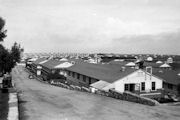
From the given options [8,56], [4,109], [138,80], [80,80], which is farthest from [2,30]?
[80,80]

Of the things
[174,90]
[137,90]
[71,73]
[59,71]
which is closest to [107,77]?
[137,90]

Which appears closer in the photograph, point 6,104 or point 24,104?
point 6,104

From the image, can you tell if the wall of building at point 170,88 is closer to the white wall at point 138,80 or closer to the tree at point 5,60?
the white wall at point 138,80

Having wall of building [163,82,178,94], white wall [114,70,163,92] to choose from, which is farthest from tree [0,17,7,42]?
wall of building [163,82,178,94]

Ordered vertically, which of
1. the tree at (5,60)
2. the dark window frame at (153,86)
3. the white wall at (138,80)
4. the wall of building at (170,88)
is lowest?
the wall of building at (170,88)

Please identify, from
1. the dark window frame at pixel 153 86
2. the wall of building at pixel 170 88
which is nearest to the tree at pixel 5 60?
the dark window frame at pixel 153 86

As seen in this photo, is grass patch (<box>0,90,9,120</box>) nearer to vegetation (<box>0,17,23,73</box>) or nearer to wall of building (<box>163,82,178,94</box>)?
vegetation (<box>0,17,23,73</box>)

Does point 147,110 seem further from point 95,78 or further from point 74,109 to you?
point 95,78

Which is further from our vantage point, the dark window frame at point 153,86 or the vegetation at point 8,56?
the dark window frame at point 153,86
